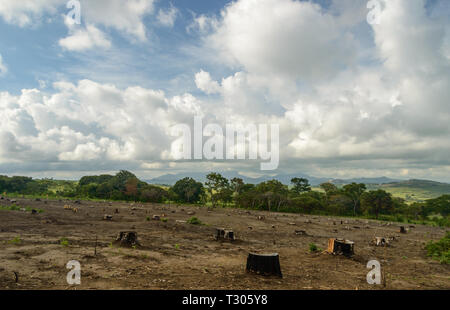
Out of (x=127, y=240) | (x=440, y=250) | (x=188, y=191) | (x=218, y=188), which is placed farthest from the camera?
(x=188, y=191)

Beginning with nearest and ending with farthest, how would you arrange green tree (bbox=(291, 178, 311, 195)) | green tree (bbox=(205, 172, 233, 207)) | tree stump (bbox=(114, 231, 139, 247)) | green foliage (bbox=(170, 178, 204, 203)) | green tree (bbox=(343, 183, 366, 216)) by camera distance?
tree stump (bbox=(114, 231, 139, 247)) → green tree (bbox=(343, 183, 366, 216)) → green tree (bbox=(205, 172, 233, 207)) → green foliage (bbox=(170, 178, 204, 203)) → green tree (bbox=(291, 178, 311, 195))

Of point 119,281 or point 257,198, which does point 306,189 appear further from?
point 119,281

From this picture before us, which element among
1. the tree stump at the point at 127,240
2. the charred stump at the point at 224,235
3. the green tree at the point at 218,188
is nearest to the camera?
the tree stump at the point at 127,240

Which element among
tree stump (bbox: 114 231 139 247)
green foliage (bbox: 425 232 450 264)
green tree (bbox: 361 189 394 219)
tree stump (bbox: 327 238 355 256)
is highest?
tree stump (bbox: 114 231 139 247)

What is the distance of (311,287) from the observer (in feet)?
26.6

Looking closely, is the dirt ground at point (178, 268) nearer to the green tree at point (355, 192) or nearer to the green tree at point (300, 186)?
the green tree at point (355, 192)

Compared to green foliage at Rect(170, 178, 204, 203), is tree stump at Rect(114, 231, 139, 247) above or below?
above

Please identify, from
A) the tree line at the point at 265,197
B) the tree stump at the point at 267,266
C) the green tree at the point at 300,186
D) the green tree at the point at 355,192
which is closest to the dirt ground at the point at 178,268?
the tree stump at the point at 267,266

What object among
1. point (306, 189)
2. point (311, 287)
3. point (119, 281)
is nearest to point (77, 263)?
point (119, 281)

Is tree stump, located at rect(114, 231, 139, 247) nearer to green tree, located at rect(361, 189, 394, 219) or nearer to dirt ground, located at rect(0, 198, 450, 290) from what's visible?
dirt ground, located at rect(0, 198, 450, 290)

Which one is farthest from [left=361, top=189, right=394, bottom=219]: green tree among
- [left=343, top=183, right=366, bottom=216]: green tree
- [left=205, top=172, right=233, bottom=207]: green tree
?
[left=205, top=172, right=233, bottom=207]: green tree

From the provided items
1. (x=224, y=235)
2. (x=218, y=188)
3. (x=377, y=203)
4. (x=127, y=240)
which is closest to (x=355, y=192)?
(x=377, y=203)

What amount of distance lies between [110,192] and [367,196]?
66.7m

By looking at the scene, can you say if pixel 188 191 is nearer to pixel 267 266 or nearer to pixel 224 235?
pixel 224 235
